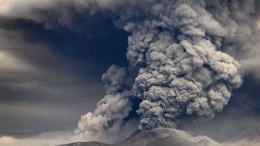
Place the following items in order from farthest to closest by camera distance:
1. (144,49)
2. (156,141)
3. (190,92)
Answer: (156,141)
(144,49)
(190,92)

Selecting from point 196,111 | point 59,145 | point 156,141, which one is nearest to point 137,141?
point 156,141

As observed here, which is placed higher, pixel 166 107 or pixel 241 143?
pixel 166 107

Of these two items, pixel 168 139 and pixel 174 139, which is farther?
pixel 168 139

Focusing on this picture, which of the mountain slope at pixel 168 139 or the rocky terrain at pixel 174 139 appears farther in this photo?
the rocky terrain at pixel 174 139

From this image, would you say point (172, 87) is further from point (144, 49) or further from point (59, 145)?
point (59, 145)

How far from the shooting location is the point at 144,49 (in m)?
45.2

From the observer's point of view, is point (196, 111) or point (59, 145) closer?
point (196, 111)

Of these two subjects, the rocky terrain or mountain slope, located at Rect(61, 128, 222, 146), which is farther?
the rocky terrain

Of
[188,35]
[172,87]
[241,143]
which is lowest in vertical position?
[241,143]

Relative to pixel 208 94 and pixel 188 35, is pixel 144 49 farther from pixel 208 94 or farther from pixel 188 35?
pixel 208 94

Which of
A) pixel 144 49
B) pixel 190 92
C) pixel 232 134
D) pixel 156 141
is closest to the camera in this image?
pixel 190 92

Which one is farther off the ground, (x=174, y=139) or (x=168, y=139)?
→ (x=168, y=139)

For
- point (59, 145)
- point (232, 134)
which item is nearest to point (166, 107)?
point (232, 134)

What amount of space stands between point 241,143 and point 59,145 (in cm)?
4045
